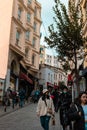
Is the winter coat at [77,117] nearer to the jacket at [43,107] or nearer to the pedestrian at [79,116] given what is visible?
the pedestrian at [79,116]

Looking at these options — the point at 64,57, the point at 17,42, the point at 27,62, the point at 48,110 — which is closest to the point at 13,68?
the point at 17,42

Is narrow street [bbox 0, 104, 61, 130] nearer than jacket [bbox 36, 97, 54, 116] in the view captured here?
No

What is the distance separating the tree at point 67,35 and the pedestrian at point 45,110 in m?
5.26

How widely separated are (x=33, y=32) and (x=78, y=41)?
28.9m

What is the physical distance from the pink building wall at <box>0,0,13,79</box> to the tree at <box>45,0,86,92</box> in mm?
13220

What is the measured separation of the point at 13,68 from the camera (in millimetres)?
30766

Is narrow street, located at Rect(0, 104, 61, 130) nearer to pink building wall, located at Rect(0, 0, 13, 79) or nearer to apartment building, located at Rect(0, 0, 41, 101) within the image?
apartment building, located at Rect(0, 0, 41, 101)

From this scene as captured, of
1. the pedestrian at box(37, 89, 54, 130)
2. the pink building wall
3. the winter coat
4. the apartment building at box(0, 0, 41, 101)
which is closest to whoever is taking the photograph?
the winter coat

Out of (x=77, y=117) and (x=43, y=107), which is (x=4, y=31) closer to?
(x=43, y=107)

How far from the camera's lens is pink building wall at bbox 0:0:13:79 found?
2755 cm

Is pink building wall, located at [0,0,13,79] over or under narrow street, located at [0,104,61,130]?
over

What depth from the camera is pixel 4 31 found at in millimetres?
28391

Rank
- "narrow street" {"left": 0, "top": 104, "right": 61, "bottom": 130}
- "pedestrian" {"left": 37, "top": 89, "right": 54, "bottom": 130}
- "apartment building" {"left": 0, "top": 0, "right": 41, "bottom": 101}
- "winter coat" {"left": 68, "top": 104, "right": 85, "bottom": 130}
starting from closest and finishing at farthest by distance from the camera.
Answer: "winter coat" {"left": 68, "top": 104, "right": 85, "bottom": 130} < "pedestrian" {"left": 37, "top": 89, "right": 54, "bottom": 130} < "narrow street" {"left": 0, "top": 104, "right": 61, "bottom": 130} < "apartment building" {"left": 0, "top": 0, "right": 41, "bottom": 101}

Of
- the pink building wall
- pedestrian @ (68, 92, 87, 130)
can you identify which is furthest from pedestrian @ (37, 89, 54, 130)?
the pink building wall
